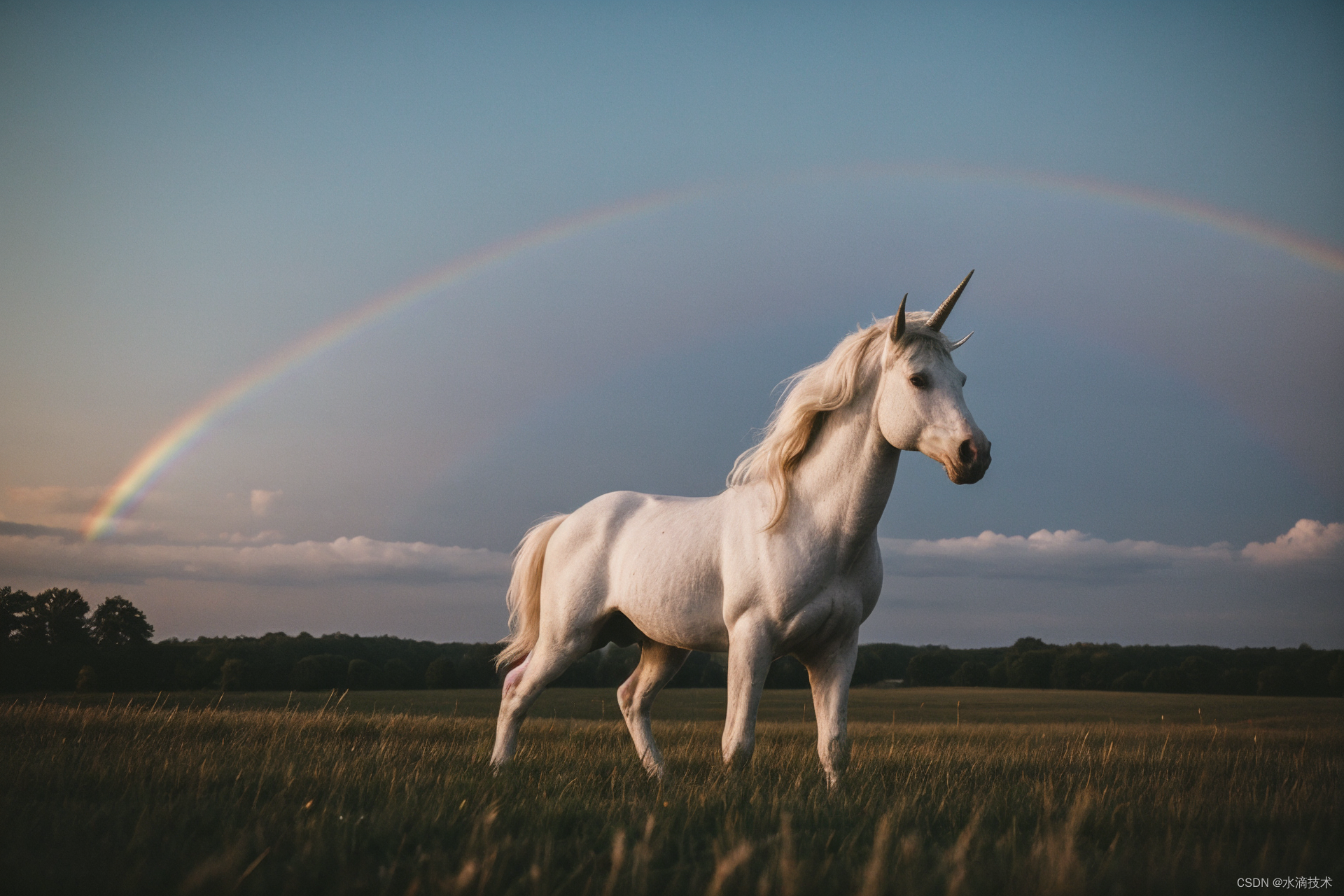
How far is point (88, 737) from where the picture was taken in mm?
6203

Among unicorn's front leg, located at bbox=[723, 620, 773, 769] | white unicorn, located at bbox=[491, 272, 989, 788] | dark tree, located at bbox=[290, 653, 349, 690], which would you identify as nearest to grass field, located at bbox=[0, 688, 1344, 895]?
unicorn's front leg, located at bbox=[723, 620, 773, 769]

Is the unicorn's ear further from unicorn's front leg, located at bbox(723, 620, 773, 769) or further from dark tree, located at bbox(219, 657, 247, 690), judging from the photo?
dark tree, located at bbox(219, 657, 247, 690)

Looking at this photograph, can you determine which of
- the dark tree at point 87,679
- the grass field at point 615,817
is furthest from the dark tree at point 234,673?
the grass field at point 615,817

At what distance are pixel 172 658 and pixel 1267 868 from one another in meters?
17.4

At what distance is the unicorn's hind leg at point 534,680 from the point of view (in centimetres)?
579

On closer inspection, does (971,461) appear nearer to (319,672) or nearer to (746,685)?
(746,685)

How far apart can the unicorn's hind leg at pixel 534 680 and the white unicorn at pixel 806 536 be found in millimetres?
34

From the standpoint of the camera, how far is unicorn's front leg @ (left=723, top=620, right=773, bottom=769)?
4.59 m

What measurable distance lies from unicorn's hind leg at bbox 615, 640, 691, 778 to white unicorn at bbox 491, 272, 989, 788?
290 millimetres

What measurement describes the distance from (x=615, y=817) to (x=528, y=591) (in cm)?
347

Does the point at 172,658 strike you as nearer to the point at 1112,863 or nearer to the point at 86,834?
the point at 86,834

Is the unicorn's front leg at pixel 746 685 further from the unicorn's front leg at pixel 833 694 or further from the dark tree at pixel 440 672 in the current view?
the dark tree at pixel 440 672

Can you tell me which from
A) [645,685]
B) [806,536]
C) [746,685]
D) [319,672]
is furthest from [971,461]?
[319,672]

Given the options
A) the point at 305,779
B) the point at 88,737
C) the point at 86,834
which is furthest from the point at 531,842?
A: the point at 88,737
